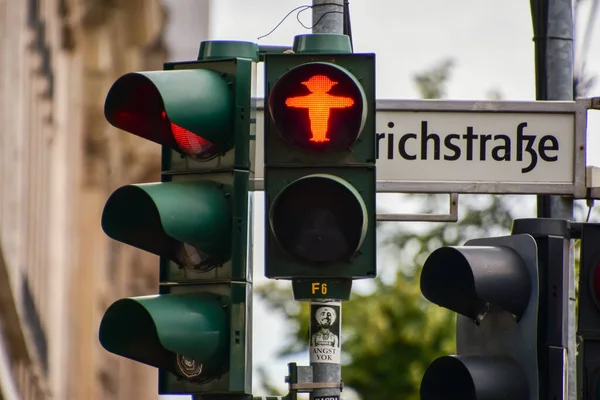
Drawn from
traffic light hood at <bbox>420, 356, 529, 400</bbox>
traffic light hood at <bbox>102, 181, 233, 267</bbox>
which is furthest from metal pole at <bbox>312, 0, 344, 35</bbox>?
traffic light hood at <bbox>420, 356, 529, 400</bbox>

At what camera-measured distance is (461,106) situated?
24.6 ft

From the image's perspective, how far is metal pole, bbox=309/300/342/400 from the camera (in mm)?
6094

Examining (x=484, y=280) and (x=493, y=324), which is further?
(x=493, y=324)

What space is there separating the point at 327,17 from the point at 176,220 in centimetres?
116

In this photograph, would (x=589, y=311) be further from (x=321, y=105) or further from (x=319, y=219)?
(x=321, y=105)

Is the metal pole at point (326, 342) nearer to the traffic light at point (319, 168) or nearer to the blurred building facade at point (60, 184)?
the traffic light at point (319, 168)

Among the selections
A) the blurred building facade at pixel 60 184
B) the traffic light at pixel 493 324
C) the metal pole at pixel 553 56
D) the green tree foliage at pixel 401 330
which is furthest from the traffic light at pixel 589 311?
the green tree foliage at pixel 401 330

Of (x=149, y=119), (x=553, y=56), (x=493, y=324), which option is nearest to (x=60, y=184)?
(x=553, y=56)

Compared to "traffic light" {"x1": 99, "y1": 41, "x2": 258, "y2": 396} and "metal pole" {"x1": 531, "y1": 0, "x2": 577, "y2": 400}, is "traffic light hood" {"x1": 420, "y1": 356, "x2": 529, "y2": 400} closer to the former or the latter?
"traffic light" {"x1": 99, "y1": 41, "x2": 258, "y2": 396}

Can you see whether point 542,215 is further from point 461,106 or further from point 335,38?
point 335,38

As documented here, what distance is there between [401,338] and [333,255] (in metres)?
17.4

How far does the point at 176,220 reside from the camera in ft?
19.6

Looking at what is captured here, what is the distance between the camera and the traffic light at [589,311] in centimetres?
613

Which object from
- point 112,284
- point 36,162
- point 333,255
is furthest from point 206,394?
point 112,284
